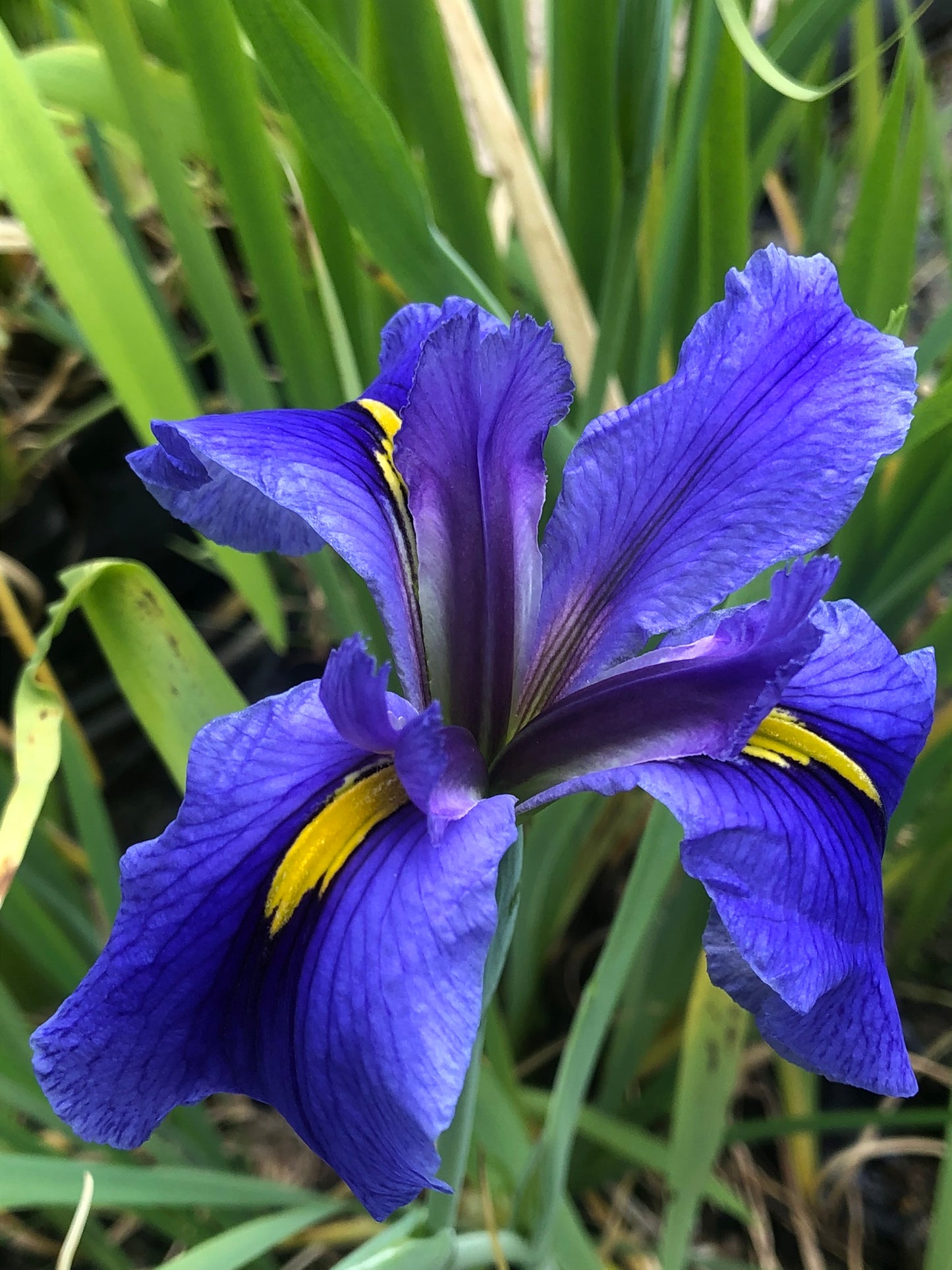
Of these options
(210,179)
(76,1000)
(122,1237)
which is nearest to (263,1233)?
(76,1000)

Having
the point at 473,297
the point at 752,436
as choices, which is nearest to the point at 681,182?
the point at 473,297

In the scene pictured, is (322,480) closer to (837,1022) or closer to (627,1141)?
(837,1022)

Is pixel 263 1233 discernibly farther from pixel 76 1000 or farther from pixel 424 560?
pixel 424 560

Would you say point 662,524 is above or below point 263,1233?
above

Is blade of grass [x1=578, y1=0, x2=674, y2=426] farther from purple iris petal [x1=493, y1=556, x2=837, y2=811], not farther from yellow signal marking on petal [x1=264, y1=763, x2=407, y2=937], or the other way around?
yellow signal marking on petal [x1=264, y1=763, x2=407, y2=937]

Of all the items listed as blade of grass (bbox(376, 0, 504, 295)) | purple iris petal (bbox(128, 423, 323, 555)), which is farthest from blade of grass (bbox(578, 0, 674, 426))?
purple iris petal (bbox(128, 423, 323, 555))

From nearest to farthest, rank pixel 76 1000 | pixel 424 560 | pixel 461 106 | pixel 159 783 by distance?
pixel 76 1000 → pixel 424 560 → pixel 461 106 → pixel 159 783
